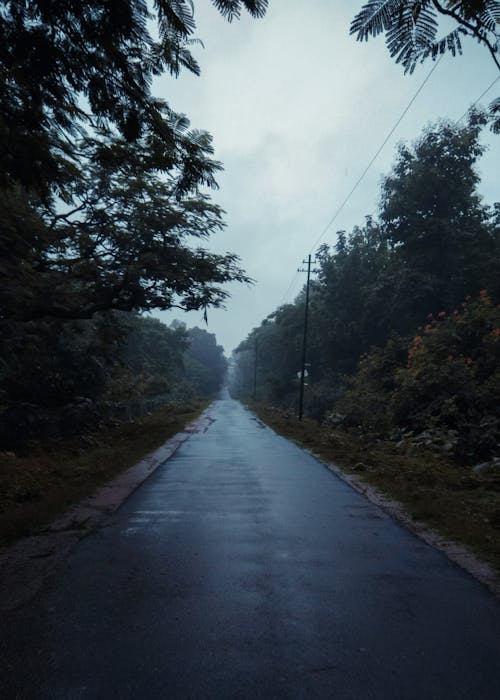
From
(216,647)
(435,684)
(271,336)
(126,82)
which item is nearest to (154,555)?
(216,647)

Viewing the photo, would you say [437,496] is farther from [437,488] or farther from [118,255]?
[118,255]

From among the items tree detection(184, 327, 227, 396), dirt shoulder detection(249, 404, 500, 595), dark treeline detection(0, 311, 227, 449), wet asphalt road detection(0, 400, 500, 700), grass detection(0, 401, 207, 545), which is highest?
tree detection(184, 327, 227, 396)

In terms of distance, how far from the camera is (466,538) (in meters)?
5.16

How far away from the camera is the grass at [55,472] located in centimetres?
594

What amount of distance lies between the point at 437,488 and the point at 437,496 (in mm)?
766

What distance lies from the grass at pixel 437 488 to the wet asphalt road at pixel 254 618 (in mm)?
648

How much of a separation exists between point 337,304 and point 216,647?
113 ft

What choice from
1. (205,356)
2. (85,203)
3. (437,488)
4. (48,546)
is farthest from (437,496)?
(205,356)

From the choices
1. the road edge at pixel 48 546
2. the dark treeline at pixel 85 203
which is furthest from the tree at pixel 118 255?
the road edge at pixel 48 546

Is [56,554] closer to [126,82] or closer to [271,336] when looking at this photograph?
[126,82]

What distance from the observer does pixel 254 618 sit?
3.25m

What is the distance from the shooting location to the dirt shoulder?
478 centimetres

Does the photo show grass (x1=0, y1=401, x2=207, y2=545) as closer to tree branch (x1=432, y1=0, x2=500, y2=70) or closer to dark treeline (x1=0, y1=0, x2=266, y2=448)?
dark treeline (x1=0, y1=0, x2=266, y2=448)

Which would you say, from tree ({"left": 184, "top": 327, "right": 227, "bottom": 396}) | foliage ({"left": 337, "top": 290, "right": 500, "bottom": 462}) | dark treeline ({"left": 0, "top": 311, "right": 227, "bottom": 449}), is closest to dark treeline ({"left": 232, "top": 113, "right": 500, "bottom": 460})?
foliage ({"left": 337, "top": 290, "right": 500, "bottom": 462})
